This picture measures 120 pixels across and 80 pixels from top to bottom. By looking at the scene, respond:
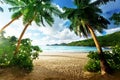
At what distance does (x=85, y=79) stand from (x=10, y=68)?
6100mm

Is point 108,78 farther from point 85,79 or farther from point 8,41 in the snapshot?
point 8,41

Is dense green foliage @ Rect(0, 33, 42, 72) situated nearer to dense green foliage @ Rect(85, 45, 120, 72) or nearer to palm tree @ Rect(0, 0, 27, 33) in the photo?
palm tree @ Rect(0, 0, 27, 33)

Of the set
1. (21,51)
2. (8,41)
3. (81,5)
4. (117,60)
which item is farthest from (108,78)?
(8,41)

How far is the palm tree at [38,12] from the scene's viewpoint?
59.5ft

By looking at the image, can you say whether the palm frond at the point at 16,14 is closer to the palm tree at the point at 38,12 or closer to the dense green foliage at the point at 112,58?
the palm tree at the point at 38,12

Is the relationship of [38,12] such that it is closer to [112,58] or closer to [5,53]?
[5,53]

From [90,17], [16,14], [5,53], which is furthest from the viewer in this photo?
[16,14]

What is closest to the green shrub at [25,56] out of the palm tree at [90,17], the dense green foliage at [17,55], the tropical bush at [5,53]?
the dense green foliage at [17,55]

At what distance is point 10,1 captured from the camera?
1984 cm

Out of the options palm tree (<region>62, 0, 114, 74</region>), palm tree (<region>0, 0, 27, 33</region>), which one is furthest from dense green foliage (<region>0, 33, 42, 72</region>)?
palm tree (<region>62, 0, 114, 74</region>)

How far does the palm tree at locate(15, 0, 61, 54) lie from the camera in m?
18.1

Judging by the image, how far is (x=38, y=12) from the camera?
62.8ft

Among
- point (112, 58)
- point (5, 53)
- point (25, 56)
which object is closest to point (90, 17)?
point (112, 58)

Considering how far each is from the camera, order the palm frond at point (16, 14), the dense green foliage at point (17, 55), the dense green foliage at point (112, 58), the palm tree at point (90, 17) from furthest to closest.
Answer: the palm frond at point (16, 14), the dense green foliage at point (112, 58), the dense green foliage at point (17, 55), the palm tree at point (90, 17)
